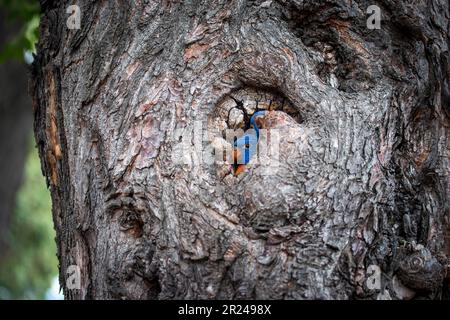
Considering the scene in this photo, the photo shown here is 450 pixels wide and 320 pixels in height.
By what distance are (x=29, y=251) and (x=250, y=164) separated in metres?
7.83

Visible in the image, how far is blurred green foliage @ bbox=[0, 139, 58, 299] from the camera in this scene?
9586mm

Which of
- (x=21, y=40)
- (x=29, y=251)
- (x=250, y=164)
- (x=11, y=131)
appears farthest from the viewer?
(x=29, y=251)

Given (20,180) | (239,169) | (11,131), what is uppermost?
(11,131)

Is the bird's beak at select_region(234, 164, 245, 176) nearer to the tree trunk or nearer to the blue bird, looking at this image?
the blue bird

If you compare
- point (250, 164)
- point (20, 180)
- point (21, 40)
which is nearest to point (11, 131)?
point (20, 180)

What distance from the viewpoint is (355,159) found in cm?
290

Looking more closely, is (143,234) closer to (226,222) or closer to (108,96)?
(226,222)

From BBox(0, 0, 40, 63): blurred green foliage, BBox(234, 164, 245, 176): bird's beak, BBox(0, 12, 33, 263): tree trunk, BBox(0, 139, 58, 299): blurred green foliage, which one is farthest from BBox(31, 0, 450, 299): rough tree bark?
BBox(0, 139, 58, 299): blurred green foliage

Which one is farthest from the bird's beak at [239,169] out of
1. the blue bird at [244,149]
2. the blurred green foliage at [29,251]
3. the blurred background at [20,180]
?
the blurred green foliage at [29,251]

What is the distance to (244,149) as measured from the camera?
2.97 meters

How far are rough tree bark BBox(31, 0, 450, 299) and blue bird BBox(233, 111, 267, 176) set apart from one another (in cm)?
8

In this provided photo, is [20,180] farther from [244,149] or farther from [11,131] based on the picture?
[244,149]

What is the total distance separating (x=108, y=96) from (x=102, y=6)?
48 centimetres

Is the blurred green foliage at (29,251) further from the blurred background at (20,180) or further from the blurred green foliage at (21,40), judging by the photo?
the blurred green foliage at (21,40)
